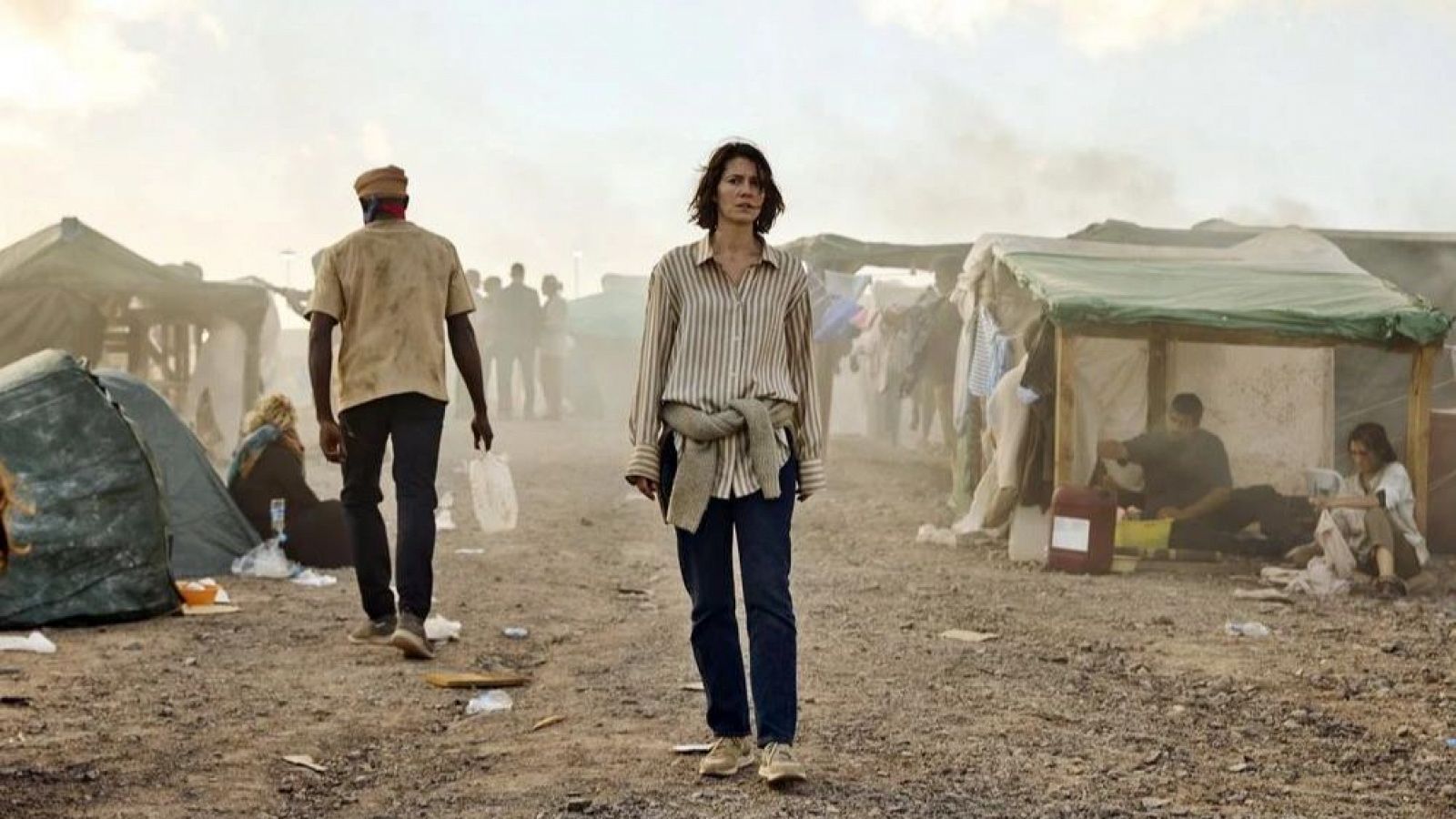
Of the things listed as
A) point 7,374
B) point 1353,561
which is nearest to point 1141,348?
point 1353,561

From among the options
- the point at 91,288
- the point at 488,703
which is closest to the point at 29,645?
the point at 488,703

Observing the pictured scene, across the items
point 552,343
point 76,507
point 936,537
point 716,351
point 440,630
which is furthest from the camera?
point 552,343

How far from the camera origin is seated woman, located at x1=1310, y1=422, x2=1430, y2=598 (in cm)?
995

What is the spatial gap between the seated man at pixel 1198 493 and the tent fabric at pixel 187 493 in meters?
5.81

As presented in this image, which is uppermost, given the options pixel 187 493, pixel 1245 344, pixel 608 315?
pixel 608 315

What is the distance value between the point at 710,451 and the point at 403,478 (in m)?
2.43

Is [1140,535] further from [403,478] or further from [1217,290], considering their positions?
[403,478]

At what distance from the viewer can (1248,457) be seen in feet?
43.5

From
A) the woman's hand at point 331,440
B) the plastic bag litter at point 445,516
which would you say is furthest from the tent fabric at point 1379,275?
the woman's hand at point 331,440

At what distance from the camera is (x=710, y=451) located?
180 inches

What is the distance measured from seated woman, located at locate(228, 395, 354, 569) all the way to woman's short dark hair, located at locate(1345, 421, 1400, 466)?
19.9ft

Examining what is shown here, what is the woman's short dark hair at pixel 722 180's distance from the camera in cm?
463

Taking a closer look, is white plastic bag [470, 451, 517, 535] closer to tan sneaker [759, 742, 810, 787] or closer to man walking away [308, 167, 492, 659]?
man walking away [308, 167, 492, 659]

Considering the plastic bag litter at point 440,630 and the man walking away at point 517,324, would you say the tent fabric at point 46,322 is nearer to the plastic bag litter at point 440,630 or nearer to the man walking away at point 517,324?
the man walking away at point 517,324
